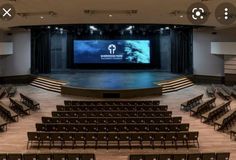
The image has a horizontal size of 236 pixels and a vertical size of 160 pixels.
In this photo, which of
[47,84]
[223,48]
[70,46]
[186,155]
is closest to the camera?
[186,155]

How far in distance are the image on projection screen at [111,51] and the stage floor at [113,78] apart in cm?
99

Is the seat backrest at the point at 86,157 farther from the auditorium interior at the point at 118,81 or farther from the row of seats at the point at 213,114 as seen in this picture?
the row of seats at the point at 213,114

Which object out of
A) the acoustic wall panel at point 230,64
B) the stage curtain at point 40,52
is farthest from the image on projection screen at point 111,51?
the acoustic wall panel at point 230,64

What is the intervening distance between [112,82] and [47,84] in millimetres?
4869

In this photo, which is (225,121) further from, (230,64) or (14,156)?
(230,64)

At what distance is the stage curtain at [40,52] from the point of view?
30422 mm

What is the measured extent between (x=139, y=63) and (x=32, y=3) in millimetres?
18515

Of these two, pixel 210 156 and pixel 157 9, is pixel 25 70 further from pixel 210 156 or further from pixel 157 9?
pixel 210 156

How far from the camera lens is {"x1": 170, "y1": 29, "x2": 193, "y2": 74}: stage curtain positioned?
99.9 feet

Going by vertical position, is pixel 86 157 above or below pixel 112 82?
below

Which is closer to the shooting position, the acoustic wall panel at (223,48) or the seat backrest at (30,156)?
the seat backrest at (30,156)

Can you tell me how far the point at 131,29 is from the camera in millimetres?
32531

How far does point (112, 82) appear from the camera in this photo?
2580 centimetres

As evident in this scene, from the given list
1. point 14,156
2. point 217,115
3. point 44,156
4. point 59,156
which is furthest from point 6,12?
point 217,115
